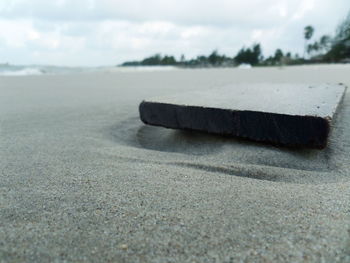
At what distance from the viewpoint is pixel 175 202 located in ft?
2.28

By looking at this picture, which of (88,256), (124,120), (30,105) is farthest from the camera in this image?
(30,105)

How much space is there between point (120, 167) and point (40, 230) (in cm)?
39

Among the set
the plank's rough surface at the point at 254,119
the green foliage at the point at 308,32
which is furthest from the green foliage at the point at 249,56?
the plank's rough surface at the point at 254,119

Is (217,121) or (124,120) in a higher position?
(217,121)

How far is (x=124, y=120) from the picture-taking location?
193 cm

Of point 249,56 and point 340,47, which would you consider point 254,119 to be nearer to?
point 340,47

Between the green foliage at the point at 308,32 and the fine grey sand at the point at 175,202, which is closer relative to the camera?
the fine grey sand at the point at 175,202

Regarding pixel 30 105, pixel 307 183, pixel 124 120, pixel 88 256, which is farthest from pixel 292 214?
pixel 30 105

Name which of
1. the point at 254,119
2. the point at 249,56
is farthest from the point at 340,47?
the point at 254,119

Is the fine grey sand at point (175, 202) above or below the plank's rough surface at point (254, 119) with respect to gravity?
below

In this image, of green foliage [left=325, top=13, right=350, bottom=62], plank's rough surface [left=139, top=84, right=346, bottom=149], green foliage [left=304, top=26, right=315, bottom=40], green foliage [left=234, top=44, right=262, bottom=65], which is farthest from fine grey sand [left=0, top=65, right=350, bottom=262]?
green foliage [left=304, top=26, right=315, bottom=40]

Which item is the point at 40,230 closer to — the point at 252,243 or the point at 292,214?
the point at 252,243

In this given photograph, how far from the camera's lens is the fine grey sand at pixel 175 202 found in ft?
1.71

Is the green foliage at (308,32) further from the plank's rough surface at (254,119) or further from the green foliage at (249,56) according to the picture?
the plank's rough surface at (254,119)
